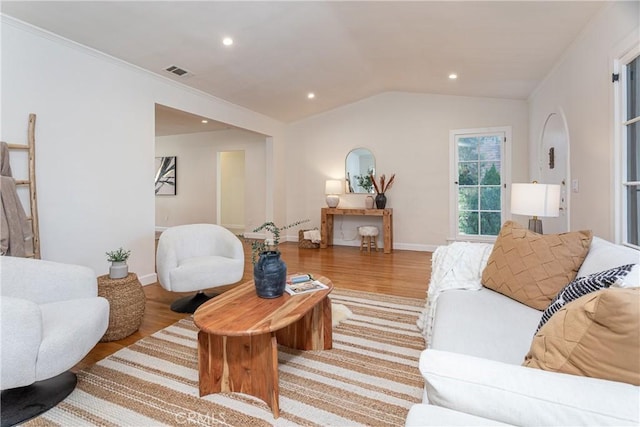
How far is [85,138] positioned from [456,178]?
5218 millimetres

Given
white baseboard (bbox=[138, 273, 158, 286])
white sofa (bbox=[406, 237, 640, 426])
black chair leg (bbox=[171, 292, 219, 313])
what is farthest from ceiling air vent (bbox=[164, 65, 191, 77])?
white sofa (bbox=[406, 237, 640, 426])

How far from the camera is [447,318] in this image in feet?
5.25

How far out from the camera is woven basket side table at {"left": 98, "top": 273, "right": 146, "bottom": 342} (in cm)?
232

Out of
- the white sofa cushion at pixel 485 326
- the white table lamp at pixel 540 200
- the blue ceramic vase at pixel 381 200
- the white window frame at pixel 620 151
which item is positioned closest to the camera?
the white sofa cushion at pixel 485 326

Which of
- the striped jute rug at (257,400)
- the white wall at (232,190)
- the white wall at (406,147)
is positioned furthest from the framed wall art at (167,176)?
the striped jute rug at (257,400)

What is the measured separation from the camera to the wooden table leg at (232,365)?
5.33 feet

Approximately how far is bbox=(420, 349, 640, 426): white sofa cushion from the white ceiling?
2769 millimetres

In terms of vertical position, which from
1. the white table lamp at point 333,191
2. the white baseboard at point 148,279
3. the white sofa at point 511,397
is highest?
the white table lamp at point 333,191

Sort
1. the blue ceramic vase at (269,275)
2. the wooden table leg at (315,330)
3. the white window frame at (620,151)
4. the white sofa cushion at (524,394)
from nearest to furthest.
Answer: the white sofa cushion at (524,394)
the blue ceramic vase at (269,275)
the white window frame at (620,151)
the wooden table leg at (315,330)

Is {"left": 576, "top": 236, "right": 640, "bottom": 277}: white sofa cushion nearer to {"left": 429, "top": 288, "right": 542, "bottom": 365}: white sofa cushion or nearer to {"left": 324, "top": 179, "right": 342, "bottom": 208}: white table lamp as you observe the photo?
{"left": 429, "top": 288, "right": 542, "bottom": 365}: white sofa cushion

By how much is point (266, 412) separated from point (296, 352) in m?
0.59

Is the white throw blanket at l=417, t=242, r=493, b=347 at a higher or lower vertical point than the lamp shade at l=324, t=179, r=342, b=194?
lower

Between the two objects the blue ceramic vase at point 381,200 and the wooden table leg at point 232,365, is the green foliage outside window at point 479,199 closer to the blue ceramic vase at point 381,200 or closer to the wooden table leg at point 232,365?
the blue ceramic vase at point 381,200

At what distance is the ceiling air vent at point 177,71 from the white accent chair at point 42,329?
268 cm
